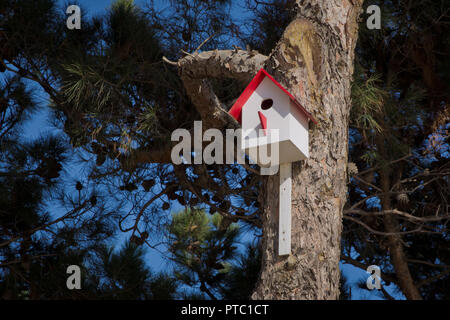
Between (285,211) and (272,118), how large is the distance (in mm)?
351

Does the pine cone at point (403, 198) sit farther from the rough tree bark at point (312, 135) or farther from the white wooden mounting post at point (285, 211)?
the white wooden mounting post at point (285, 211)

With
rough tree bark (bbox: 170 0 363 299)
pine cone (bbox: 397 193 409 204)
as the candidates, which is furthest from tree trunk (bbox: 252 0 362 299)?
pine cone (bbox: 397 193 409 204)

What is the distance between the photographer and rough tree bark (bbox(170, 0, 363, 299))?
2.20 metres

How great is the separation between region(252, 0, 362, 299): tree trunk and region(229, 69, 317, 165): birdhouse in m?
0.05

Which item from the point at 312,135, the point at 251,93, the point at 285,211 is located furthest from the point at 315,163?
the point at 251,93

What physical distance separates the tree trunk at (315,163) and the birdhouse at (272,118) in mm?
52

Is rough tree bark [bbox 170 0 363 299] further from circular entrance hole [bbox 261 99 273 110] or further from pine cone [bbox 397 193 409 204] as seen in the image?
pine cone [bbox 397 193 409 204]

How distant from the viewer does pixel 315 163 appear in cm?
231

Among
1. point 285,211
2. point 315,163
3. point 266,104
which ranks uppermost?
point 266,104

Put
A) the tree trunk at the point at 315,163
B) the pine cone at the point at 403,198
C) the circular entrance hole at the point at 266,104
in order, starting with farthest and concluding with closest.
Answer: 1. the pine cone at the point at 403,198
2. the circular entrance hole at the point at 266,104
3. the tree trunk at the point at 315,163

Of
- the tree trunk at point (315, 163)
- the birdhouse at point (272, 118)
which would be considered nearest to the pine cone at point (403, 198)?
the tree trunk at point (315, 163)

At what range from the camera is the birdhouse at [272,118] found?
2.27m

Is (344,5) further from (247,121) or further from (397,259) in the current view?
(397,259)

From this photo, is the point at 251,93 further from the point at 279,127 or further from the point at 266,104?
the point at 279,127
